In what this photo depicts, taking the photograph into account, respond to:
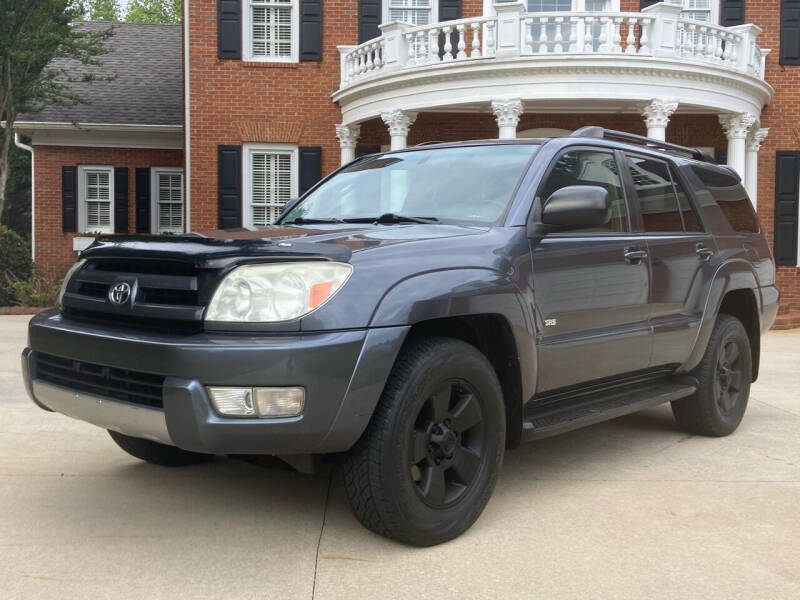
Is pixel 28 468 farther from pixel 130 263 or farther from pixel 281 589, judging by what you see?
pixel 281 589

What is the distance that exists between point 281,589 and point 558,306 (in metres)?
1.82

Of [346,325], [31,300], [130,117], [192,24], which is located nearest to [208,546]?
[346,325]

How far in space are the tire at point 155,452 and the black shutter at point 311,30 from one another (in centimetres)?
1289

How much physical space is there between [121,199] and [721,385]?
55.8ft

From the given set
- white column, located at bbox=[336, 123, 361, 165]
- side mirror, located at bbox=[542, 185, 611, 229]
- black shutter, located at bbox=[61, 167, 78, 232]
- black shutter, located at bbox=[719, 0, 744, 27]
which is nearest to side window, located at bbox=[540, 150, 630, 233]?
side mirror, located at bbox=[542, 185, 611, 229]

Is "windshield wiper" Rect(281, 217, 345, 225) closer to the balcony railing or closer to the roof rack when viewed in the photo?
the roof rack

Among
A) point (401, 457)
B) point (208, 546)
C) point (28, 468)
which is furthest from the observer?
point (28, 468)

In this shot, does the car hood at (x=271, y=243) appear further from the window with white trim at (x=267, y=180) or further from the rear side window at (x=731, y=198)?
the window with white trim at (x=267, y=180)

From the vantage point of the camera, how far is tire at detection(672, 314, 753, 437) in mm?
5230

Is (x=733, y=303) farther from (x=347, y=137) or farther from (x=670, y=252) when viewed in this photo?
(x=347, y=137)

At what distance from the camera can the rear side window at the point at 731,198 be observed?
5.55m

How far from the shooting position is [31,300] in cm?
1509

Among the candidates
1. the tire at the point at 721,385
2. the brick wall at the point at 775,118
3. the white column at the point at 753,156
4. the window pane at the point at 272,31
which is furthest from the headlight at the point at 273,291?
the brick wall at the point at 775,118

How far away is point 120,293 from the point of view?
336 cm
